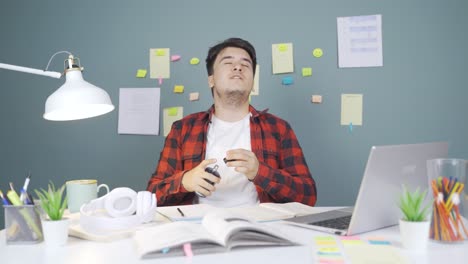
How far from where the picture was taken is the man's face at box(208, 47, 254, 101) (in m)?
1.97

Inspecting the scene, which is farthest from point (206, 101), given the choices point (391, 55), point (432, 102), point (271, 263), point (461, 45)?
point (271, 263)

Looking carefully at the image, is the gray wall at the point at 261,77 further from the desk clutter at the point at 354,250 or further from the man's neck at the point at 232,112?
the desk clutter at the point at 354,250

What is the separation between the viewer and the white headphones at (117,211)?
43.9 inches

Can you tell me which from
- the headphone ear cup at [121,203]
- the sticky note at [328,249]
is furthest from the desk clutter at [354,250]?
the headphone ear cup at [121,203]

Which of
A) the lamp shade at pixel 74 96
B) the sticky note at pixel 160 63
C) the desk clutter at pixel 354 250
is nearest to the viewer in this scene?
the desk clutter at pixel 354 250

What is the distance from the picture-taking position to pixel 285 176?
5.72 feet

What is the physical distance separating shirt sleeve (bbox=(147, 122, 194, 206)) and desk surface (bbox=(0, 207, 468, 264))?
0.66m

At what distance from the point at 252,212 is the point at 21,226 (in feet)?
2.04

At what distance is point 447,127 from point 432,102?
144 millimetres

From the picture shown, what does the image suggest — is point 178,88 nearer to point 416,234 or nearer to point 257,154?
point 257,154

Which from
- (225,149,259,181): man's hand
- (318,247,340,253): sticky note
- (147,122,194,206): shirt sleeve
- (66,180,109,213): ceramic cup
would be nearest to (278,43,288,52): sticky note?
(147,122,194,206): shirt sleeve

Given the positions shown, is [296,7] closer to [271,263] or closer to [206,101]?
[206,101]

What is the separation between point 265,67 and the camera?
7.94 feet

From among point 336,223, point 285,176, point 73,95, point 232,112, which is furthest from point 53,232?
point 232,112
